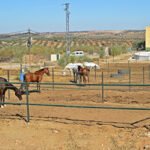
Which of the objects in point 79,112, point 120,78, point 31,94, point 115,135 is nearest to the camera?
point 115,135

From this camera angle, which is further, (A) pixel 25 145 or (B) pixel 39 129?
(B) pixel 39 129

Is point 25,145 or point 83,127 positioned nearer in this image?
point 25,145

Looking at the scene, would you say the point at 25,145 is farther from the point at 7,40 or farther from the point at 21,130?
the point at 7,40

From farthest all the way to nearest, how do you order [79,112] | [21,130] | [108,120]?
1. [79,112]
2. [108,120]
3. [21,130]

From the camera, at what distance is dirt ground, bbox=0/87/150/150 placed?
8.83 meters

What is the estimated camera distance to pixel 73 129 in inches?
407

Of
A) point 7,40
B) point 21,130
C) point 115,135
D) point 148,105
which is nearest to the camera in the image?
point 115,135

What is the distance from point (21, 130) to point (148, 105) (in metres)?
5.75

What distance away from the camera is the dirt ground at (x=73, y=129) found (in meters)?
8.83

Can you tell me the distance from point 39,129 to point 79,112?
2.42 m

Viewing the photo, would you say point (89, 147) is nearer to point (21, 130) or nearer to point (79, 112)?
point (21, 130)

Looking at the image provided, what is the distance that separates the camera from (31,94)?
747 inches

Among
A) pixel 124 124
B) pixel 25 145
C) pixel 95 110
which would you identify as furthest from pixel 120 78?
pixel 25 145

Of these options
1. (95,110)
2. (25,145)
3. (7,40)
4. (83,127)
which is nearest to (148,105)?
(95,110)
